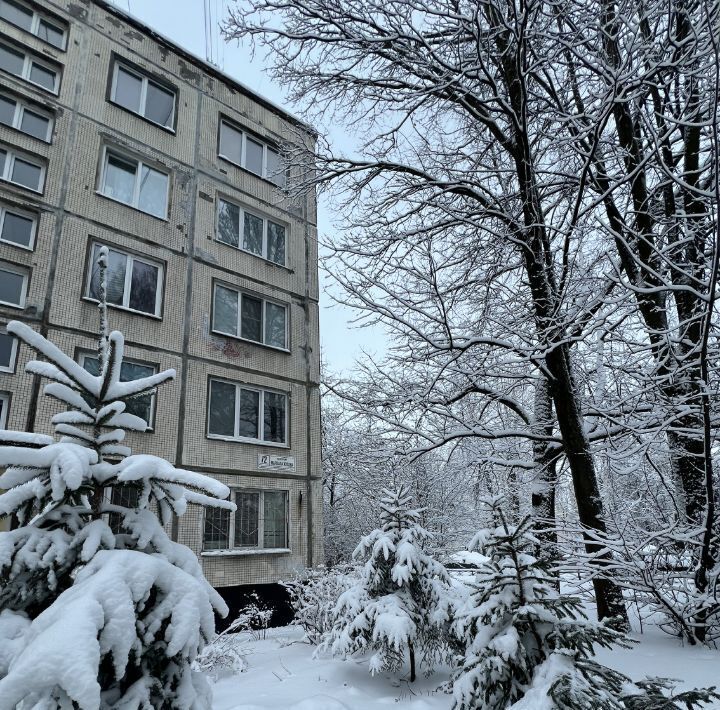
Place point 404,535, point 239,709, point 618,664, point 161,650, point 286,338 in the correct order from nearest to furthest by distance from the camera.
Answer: point 161,650 < point 239,709 < point 618,664 < point 404,535 < point 286,338

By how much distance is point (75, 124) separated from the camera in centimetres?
1217

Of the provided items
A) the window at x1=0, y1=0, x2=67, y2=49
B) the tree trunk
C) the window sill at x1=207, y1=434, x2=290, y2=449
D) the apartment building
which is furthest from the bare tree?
the window at x1=0, y1=0, x2=67, y2=49

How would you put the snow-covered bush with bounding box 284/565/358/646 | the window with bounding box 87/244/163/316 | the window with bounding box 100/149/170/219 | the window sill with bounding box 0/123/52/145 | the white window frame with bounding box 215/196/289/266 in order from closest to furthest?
the snow-covered bush with bounding box 284/565/358/646
the window sill with bounding box 0/123/52/145
the window with bounding box 87/244/163/316
the window with bounding box 100/149/170/219
the white window frame with bounding box 215/196/289/266

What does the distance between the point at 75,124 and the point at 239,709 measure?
504 inches

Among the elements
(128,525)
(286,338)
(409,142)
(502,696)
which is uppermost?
(409,142)

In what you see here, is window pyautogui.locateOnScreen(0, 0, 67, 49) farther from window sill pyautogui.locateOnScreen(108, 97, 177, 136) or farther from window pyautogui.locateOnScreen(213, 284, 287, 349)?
window pyautogui.locateOnScreen(213, 284, 287, 349)

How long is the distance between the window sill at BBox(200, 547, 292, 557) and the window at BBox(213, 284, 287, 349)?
5.42 meters

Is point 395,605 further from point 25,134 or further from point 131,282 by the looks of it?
point 25,134

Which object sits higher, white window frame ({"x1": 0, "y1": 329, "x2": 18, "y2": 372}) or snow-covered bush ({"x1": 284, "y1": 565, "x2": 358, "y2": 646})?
white window frame ({"x1": 0, "y1": 329, "x2": 18, "y2": 372})

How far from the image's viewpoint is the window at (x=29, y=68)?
11.6 meters

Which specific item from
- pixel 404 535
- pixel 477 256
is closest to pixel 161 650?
pixel 404 535

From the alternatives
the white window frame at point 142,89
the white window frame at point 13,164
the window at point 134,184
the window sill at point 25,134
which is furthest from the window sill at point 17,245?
the white window frame at point 142,89

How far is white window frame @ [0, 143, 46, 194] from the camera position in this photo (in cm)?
1095

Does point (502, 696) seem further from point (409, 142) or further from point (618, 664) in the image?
point (409, 142)
